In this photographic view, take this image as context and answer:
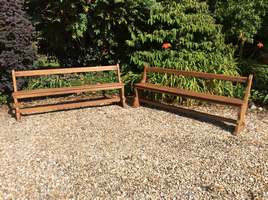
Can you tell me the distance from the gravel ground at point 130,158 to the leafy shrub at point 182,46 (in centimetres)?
112

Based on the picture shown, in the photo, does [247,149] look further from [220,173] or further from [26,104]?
[26,104]

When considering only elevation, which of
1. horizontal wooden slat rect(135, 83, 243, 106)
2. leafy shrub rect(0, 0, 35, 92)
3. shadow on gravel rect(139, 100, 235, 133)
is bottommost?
shadow on gravel rect(139, 100, 235, 133)

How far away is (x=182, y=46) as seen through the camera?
688 centimetres

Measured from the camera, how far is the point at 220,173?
11.8 ft

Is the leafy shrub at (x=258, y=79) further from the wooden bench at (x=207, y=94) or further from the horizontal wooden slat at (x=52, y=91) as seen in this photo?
the horizontal wooden slat at (x=52, y=91)

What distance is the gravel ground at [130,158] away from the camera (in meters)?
3.32

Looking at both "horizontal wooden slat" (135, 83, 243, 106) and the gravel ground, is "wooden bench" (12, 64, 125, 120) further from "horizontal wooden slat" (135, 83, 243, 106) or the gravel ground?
"horizontal wooden slat" (135, 83, 243, 106)

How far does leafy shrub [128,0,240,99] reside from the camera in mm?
6531

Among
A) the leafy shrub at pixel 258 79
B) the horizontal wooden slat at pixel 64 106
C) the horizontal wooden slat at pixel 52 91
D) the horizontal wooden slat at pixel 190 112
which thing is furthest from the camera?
the leafy shrub at pixel 258 79

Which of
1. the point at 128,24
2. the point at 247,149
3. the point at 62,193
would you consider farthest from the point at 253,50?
the point at 62,193

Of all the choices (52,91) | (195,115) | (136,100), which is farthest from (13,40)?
(195,115)

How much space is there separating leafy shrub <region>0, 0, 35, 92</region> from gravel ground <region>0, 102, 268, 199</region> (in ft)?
3.50

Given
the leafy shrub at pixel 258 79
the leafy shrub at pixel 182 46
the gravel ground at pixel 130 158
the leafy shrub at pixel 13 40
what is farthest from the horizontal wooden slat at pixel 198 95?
the leafy shrub at pixel 13 40

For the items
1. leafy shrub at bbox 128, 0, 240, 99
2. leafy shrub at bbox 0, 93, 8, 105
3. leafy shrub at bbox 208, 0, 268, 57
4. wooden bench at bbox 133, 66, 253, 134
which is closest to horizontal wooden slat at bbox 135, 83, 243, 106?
wooden bench at bbox 133, 66, 253, 134
